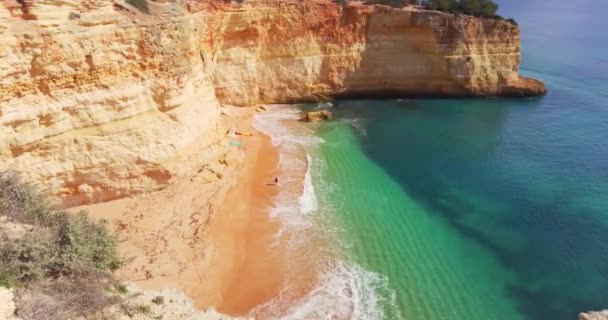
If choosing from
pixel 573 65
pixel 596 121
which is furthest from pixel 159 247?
pixel 573 65

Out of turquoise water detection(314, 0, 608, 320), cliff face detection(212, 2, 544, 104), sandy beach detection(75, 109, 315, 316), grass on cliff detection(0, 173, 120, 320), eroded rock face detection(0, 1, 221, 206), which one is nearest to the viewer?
grass on cliff detection(0, 173, 120, 320)

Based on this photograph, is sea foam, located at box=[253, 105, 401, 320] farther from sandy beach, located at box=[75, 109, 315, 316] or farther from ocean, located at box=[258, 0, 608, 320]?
sandy beach, located at box=[75, 109, 315, 316]

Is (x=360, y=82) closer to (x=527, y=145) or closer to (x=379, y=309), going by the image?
(x=527, y=145)

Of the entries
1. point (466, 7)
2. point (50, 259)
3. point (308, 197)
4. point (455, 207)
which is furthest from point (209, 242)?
point (466, 7)

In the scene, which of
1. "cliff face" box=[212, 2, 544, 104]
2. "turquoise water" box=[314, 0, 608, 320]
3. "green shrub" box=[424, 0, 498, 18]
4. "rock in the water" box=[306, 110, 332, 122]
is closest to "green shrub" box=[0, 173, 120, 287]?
"turquoise water" box=[314, 0, 608, 320]

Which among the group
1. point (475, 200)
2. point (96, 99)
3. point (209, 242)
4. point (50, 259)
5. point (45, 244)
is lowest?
point (209, 242)

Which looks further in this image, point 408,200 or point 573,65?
point 573,65

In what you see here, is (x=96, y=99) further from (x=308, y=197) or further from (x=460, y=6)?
(x=460, y=6)
